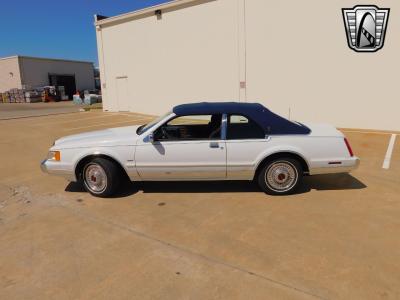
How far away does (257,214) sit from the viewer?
14.0 feet

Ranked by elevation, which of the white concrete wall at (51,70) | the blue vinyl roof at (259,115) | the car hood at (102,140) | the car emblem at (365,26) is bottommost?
the car hood at (102,140)

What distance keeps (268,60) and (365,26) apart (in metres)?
3.66

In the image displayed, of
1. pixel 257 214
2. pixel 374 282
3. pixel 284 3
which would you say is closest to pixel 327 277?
pixel 374 282

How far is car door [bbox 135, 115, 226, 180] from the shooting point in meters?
Result: 4.77

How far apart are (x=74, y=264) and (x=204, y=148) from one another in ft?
7.82

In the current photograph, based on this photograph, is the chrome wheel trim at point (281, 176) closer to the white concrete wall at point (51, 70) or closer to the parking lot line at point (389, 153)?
the parking lot line at point (389, 153)

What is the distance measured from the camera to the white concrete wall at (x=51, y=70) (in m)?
42.2

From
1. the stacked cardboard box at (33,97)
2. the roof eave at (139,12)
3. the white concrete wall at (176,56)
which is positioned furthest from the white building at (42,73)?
the white concrete wall at (176,56)

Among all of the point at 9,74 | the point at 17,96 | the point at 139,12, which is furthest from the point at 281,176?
the point at 9,74

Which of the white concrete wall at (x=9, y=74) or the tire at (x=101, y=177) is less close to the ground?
the white concrete wall at (x=9, y=74)

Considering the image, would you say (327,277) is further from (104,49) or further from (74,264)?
(104,49)

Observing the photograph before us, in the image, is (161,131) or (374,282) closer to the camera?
(374,282)

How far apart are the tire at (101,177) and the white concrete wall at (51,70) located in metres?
43.6

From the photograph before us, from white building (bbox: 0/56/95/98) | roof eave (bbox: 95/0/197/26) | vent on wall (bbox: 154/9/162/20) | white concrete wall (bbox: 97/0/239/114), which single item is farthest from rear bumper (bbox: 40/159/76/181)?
white building (bbox: 0/56/95/98)
